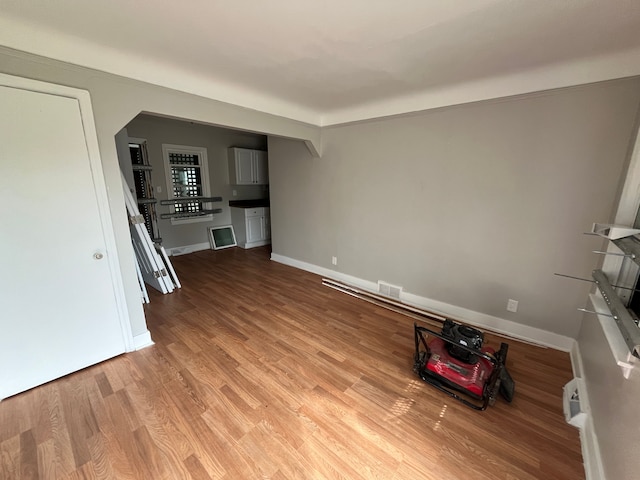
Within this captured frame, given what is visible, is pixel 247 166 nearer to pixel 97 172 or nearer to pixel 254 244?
pixel 254 244

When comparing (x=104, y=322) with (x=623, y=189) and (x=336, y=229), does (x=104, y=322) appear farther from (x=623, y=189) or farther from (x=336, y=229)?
(x=623, y=189)

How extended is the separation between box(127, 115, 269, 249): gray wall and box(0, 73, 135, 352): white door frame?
10.1 feet

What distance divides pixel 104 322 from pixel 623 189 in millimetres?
3991

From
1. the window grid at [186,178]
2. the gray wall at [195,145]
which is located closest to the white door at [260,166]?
the gray wall at [195,145]

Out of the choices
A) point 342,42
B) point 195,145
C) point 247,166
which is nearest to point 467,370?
point 342,42

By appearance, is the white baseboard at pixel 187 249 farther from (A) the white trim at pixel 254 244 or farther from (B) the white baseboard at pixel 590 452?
(B) the white baseboard at pixel 590 452

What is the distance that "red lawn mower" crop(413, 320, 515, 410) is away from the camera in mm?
1704

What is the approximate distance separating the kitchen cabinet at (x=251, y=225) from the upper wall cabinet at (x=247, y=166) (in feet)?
2.27

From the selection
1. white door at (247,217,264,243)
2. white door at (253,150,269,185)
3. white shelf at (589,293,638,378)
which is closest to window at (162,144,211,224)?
white door at (247,217,264,243)

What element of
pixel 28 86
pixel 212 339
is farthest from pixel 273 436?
pixel 28 86

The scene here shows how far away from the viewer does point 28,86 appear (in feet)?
5.34

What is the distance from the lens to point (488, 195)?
2.45 meters

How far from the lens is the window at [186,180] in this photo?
4.93 m

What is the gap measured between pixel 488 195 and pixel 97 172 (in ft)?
11.0
